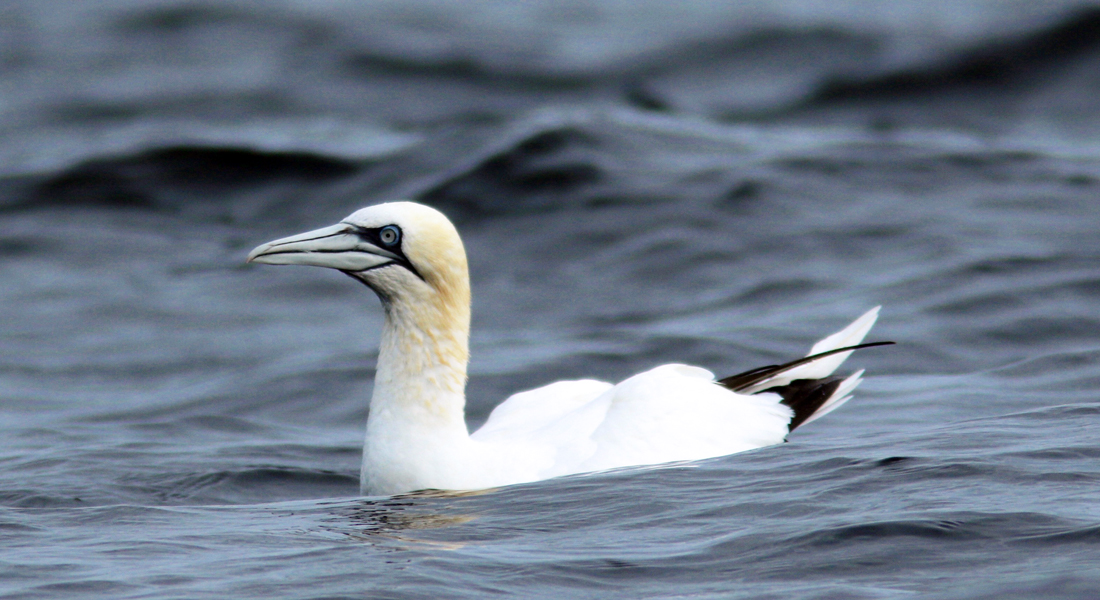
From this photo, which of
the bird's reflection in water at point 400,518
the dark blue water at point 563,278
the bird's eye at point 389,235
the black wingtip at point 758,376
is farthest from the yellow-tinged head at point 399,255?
the black wingtip at point 758,376

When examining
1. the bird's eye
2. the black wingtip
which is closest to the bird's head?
the bird's eye

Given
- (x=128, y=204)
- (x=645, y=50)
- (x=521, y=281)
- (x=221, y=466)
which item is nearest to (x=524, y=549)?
(x=221, y=466)

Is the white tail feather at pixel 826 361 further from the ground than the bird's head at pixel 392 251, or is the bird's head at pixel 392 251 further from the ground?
the bird's head at pixel 392 251

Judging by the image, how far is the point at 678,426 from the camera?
780 cm

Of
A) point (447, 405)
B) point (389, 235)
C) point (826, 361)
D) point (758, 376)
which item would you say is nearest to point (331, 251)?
point (389, 235)

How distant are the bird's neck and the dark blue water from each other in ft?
1.06

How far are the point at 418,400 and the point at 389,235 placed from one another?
86 centimetres

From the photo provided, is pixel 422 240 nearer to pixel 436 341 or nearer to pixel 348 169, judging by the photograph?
pixel 436 341

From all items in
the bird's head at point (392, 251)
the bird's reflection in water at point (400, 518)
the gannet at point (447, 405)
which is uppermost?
the bird's head at point (392, 251)

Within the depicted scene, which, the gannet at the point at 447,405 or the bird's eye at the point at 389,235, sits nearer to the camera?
the gannet at the point at 447,405

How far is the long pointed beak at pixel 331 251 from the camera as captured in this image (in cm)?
766

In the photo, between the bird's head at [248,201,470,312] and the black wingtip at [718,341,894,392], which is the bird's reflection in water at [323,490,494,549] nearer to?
the bird's head at [248,201,470,312]

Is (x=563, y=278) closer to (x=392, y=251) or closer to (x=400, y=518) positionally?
(x=392, y=251)

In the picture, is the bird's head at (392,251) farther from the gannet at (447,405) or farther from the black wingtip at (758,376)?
the black wingtip at (758,376)
